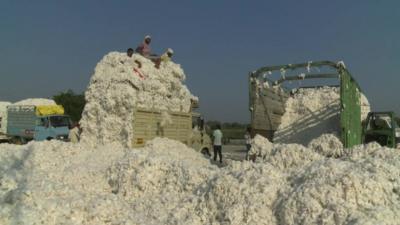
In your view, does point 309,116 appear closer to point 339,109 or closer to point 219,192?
point 339,109

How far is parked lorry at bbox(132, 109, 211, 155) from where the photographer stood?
1051 cm

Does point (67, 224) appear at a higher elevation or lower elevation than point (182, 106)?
lower

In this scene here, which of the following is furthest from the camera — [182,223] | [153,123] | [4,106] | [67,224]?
[4,106]

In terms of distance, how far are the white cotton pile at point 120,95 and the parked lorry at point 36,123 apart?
31.7 feet

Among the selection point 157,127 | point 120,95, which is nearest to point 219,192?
point 120,95

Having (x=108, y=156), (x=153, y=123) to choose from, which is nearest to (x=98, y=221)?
(x=108, y=156)

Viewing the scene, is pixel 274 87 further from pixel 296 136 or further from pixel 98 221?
pixel 98 221

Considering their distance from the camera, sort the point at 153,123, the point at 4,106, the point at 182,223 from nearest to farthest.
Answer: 1. the point at 182,223
2. the point at 153,123
3. the point at 4,106

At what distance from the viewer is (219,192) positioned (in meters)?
5.21

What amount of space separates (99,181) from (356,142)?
743 cm

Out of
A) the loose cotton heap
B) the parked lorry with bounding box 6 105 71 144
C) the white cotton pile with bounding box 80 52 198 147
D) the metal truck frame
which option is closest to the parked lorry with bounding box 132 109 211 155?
the white cotton pile with bounding box 80 52 198 147

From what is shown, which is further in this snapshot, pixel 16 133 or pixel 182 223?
pixel 16 133

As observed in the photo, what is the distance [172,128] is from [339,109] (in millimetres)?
4828

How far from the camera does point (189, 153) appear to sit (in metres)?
11.5
